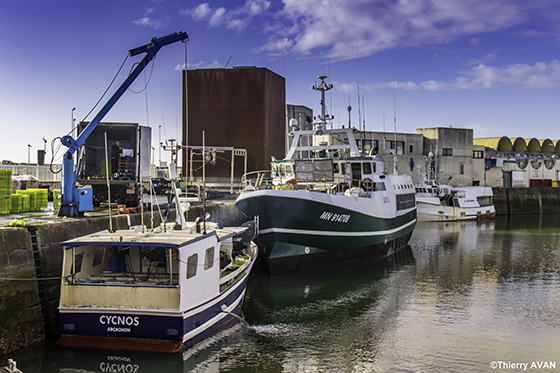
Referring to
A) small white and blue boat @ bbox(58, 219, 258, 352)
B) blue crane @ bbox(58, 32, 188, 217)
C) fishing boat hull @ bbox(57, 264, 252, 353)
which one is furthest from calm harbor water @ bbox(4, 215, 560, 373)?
blue crane @ bbox(58, 32, 188, 217)

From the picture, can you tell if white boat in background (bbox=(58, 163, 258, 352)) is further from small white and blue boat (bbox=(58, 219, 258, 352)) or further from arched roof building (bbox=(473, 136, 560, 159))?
arched roof building (bbox=(473, 136, 560, 159))

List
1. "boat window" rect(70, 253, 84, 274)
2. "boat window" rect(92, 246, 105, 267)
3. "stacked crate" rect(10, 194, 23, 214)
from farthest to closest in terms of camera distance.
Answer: "stacked crate" rect(10, 194, 23, 214)
"boat window" rect(92, 246, 105, 267)
"boat window" rect(70, 253, 84, 274)

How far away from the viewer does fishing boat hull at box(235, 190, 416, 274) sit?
15539 millimetres

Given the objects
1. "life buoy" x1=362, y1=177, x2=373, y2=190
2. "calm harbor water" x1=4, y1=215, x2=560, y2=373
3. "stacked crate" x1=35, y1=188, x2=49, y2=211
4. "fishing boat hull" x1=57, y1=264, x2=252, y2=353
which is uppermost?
"life buoy" x1=362, y1=177, x2=373, y2=190

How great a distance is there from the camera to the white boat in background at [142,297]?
8.80 m

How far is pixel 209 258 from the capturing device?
10062mm

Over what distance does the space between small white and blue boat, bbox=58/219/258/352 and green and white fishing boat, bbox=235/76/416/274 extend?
5.66 metres

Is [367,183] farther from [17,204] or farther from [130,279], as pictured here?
[17,204]

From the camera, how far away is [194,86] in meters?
31.5

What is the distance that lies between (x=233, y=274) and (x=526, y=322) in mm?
8289

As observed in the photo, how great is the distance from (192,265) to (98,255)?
2.84m

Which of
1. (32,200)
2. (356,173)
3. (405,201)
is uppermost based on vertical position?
(356,173)

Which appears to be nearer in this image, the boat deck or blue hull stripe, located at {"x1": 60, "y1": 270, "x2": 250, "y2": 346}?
blue hull stripe, located at {"x1": 60, "y1": 270, "x2": 250, "y2": 346}

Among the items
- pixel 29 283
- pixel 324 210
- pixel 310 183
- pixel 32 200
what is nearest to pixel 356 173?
pixel 310 183
